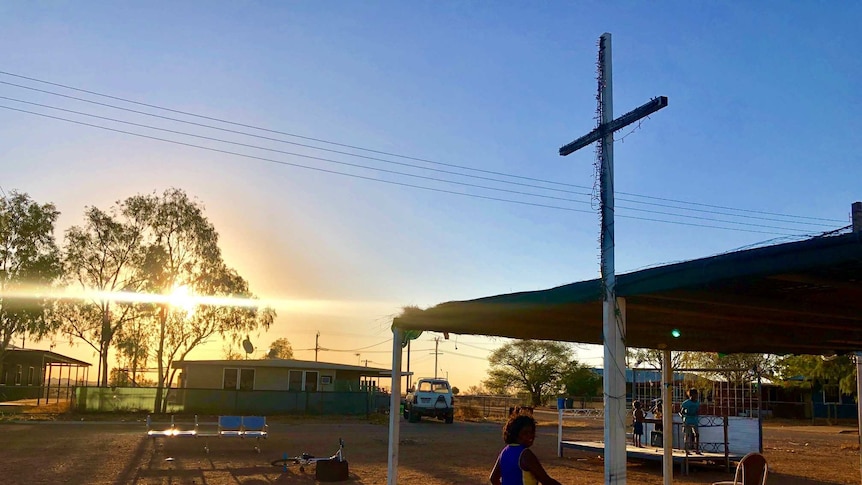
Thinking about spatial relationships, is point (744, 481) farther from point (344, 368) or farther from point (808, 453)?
point (344, 368)

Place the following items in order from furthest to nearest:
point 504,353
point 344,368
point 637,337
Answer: point 504,353 < point 344,368 < point 637,337

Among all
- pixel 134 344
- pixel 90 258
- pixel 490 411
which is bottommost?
pixel 490 411

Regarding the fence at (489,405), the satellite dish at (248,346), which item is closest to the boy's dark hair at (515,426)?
the satellite dish at (248,346)

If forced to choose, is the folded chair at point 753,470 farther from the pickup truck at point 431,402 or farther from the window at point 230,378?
the window at point 230,378

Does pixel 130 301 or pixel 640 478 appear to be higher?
pixel 130 301

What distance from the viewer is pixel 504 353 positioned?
232ft

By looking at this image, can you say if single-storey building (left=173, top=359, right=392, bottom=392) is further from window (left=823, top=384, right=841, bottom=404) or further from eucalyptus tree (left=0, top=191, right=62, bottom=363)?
window (left=823, top=384, right=841, bottom=404)

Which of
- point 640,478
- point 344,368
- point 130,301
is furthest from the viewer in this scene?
point 344,368

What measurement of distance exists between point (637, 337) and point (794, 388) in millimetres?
44617

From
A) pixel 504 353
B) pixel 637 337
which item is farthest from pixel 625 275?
Result: pixel 504 353

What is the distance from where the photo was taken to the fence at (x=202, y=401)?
32.5 metres

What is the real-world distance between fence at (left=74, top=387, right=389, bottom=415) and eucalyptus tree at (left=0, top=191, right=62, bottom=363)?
499 centimetres

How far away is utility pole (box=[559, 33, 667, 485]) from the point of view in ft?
24.8

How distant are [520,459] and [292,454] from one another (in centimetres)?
1317
